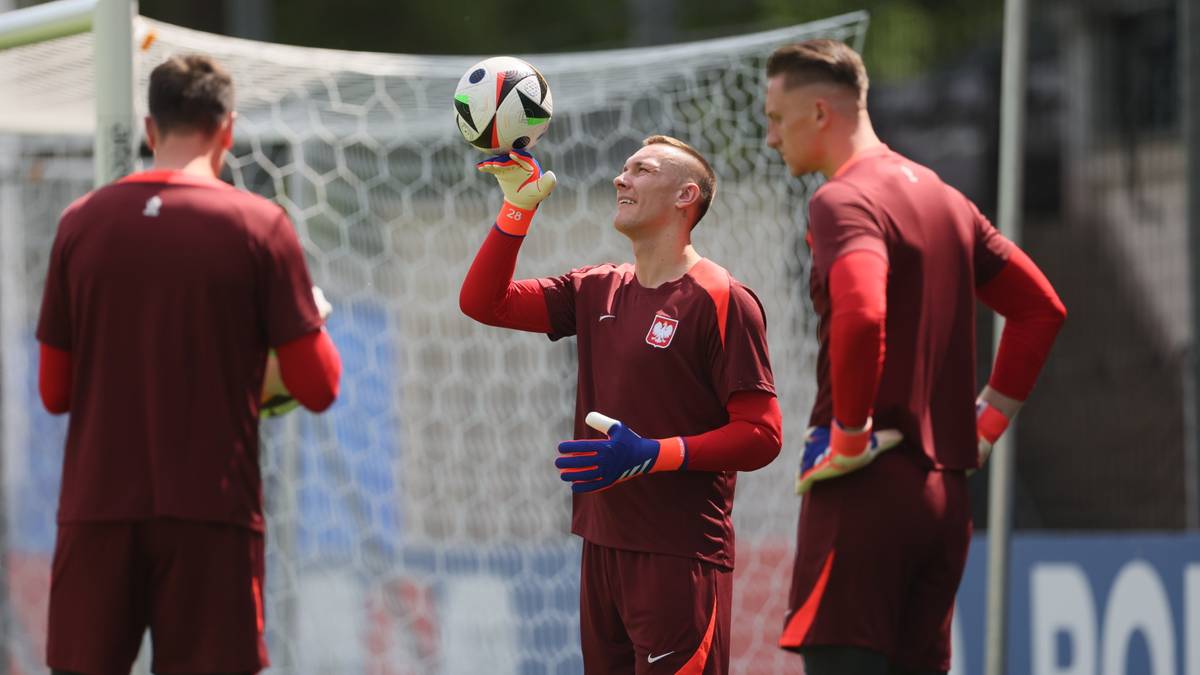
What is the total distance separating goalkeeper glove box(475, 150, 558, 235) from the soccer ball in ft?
0.27

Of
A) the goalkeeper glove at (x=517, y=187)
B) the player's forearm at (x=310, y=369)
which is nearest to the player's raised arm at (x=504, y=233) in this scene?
the goalkeeper glove at (x=517, y=187)

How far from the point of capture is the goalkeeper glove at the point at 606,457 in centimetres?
391

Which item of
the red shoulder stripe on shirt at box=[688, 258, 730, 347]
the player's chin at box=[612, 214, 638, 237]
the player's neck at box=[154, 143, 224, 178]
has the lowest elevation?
the red shoulder stripe on shirt at box=[688, 258, 730, 347]

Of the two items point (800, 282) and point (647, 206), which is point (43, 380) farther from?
point (800, 282)

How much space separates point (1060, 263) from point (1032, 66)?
74.9 inches

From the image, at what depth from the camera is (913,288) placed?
12.4 ft

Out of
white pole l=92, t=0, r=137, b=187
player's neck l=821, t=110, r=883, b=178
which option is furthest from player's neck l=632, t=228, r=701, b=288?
white pole l=92, t=0, r=137, b=187

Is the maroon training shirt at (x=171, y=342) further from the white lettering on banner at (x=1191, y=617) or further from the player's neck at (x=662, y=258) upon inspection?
the white lettering on banner at (x=1191, y=617)

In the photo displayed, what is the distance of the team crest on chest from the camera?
4.21 metres

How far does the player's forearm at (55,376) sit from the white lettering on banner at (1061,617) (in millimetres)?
4313

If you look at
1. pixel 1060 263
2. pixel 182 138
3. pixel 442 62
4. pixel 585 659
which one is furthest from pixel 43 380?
pixel 1060 263

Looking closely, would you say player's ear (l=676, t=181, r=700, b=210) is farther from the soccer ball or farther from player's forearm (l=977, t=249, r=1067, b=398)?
player's forearm (l=977, t=249, r=1067, b=398)

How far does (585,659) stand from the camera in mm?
4281

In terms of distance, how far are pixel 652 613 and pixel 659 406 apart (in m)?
0.56
